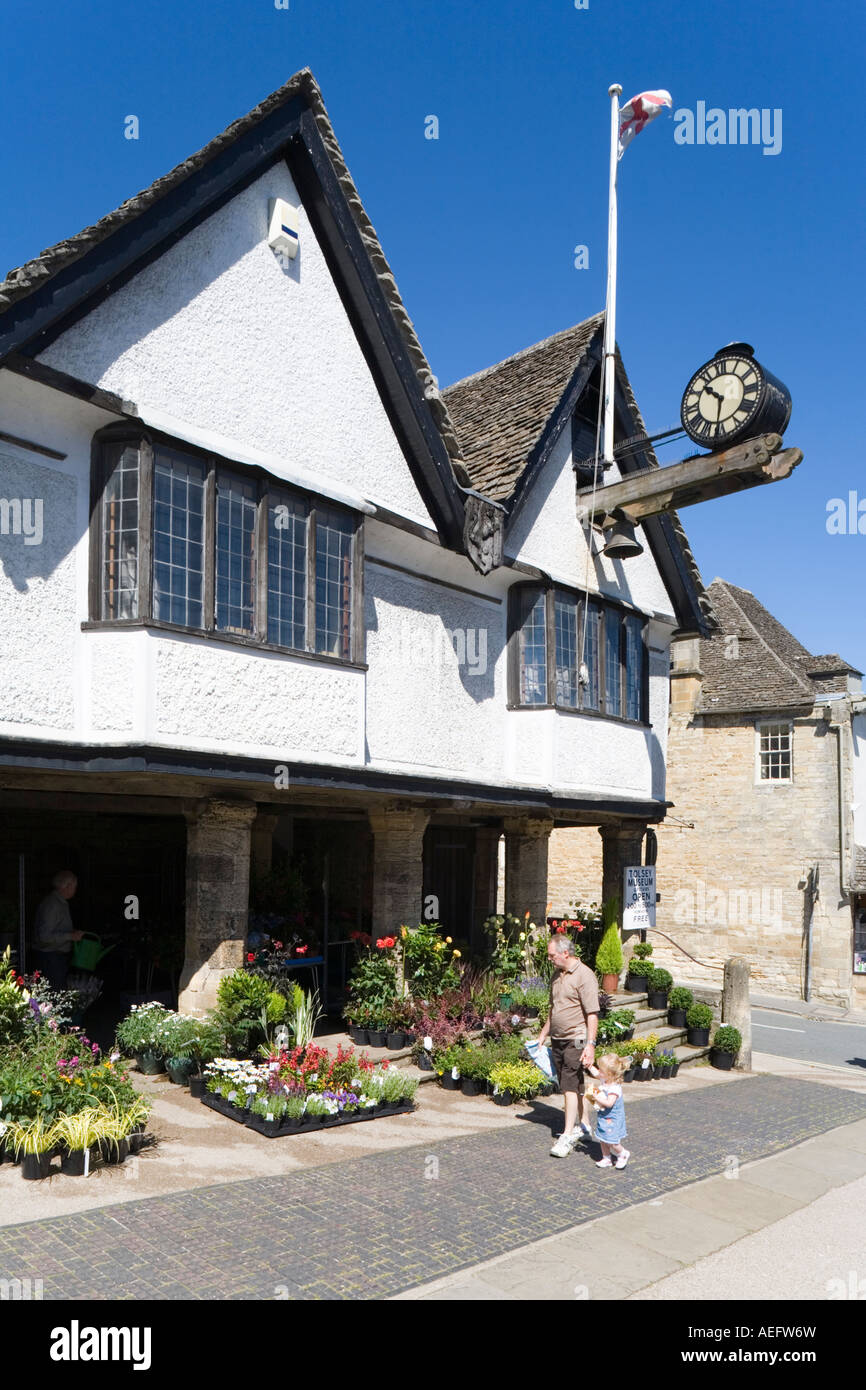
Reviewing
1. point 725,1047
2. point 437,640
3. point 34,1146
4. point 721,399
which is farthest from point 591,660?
point 34,1146

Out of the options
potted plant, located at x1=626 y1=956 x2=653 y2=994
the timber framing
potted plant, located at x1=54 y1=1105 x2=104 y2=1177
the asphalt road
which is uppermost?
the timber framing

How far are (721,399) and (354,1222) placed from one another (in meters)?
10.5

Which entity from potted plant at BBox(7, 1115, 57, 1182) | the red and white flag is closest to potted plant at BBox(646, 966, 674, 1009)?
potted plant at BBox(7, 1115, 57, 1182)

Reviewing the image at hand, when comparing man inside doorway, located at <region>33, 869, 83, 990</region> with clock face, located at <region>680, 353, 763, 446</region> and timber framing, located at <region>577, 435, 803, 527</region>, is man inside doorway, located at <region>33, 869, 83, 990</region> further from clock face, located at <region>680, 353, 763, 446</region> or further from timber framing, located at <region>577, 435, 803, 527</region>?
clock face, located at <region>680, 353, 763, 446</region>

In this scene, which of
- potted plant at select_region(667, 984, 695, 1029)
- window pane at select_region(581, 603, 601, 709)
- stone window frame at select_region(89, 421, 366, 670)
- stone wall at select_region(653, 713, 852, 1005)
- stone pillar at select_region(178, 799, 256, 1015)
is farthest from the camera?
stone wall at select_region(653, 713, 852, 1005)

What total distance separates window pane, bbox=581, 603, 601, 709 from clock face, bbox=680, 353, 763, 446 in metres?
3.13

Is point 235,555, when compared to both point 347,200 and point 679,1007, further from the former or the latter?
point 679,1007

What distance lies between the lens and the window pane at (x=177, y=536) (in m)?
9.32

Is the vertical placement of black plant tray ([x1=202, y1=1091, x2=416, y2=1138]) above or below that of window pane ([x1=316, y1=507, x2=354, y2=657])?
below

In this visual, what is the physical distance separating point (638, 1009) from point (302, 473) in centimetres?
950

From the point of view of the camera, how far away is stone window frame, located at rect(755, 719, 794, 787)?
2781cm

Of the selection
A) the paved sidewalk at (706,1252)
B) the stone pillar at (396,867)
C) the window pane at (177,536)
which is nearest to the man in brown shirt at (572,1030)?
the paved sidewalk at (706,1252)

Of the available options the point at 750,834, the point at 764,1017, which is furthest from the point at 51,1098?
the point at 750,834
